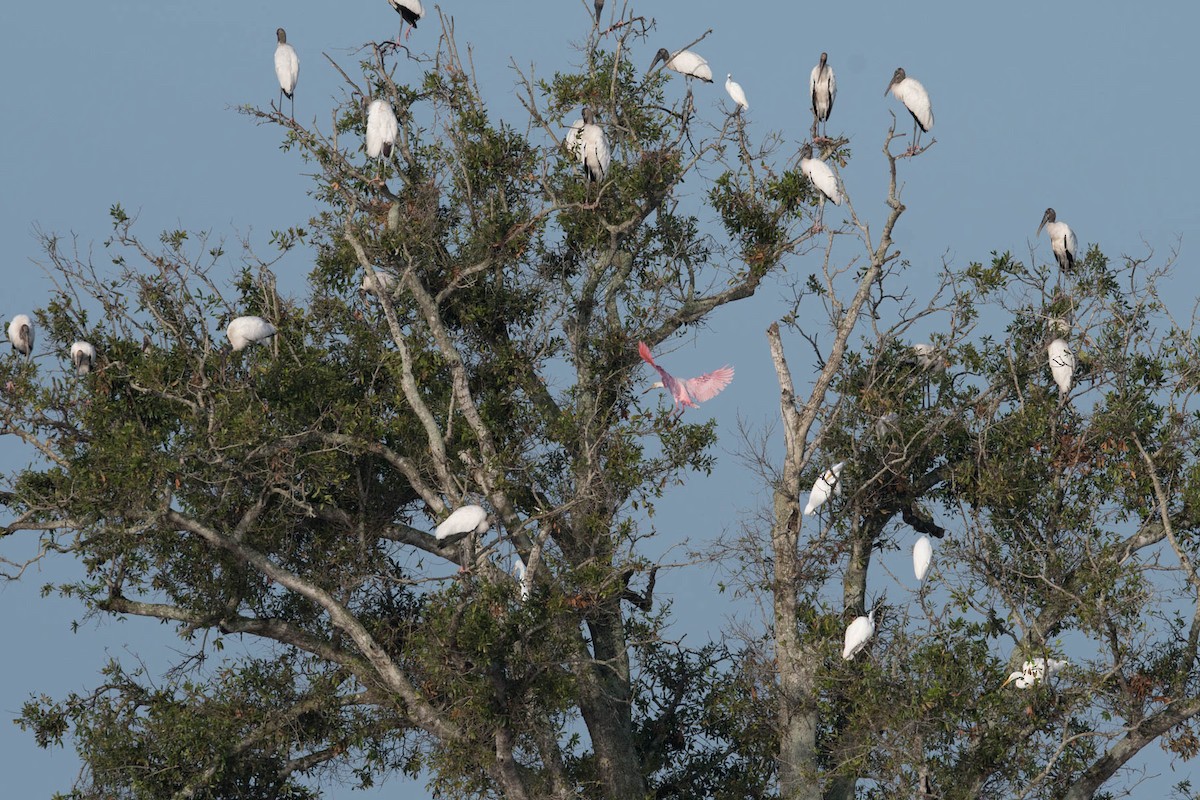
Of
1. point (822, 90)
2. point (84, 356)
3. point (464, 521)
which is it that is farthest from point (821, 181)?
point (84, 356)

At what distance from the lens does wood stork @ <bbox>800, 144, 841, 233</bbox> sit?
57.8ft

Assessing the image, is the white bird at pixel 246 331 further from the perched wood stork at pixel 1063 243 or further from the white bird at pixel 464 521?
the perched wood stork at pixel 1063 243

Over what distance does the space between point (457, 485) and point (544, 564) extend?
3.77 ft

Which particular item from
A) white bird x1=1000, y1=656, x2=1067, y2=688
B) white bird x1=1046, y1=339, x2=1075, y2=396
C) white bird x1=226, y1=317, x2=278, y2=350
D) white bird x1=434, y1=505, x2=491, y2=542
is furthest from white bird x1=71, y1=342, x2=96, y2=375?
white bird x1=1046, y1=339, x2=1075, y2=396

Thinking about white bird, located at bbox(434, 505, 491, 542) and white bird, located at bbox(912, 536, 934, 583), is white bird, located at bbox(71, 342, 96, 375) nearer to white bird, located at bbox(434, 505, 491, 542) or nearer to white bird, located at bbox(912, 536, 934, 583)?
white bird, located at bbox(434, 505, 491, 542)

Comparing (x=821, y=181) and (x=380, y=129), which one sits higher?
(x=380, y=129)

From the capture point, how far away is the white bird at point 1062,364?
16953mm

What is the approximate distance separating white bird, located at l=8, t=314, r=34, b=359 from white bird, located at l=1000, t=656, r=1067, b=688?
1042cm

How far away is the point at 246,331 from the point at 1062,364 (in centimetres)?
795

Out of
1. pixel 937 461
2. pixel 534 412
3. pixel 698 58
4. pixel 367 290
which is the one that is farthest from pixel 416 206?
pixel 937 461

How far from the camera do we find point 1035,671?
15.6 m

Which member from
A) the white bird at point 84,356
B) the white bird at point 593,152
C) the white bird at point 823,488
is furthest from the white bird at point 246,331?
the white bird at point 823,488

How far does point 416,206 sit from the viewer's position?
17.4 meters

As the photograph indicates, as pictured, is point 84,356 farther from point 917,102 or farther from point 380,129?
point 917,102
